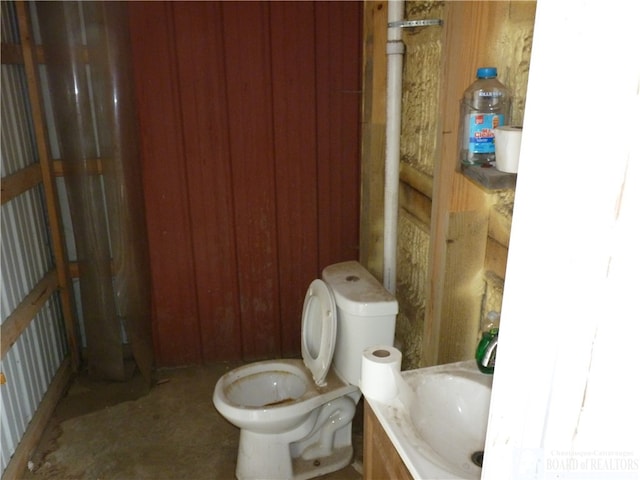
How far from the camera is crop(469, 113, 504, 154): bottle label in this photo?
1.29 metres

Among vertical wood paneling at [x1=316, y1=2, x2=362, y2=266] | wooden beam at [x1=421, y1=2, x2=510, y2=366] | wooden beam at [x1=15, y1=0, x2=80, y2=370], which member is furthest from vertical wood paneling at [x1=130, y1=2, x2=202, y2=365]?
wooden beam at [x1=421, y1=2, x2=510, y2=366]

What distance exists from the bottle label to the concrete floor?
1.47 m

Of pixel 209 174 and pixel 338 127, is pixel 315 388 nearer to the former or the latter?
pixel 209 174

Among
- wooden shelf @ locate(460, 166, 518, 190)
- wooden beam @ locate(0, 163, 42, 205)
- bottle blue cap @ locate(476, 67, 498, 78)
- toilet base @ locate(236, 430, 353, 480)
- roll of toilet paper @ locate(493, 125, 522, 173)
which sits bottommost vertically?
toilet base @ locate(236, 430, 353, 480)

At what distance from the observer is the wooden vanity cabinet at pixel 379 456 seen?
4.02 feet

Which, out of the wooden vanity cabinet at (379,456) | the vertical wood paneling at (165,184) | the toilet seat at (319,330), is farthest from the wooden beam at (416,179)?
the vertical wood paneling at (165,184)

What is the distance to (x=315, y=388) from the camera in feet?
6.62

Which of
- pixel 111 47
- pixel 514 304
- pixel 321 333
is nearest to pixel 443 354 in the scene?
pixel 321 333

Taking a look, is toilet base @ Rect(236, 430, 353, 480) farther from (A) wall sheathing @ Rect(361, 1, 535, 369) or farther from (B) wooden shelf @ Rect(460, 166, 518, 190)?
(B) wooden shelf @ Rect(460, 166, 518, 190)

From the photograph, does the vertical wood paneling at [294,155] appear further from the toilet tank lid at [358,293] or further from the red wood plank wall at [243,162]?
the toilet tank lid at [358,293]

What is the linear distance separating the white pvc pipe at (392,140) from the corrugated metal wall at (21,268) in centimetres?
153

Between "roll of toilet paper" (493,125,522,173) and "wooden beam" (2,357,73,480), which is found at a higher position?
"roll of toilet paper" (493,125,522,173)

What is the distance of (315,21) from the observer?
2.46 meters

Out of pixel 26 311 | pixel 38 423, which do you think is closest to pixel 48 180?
pixel 26 311
